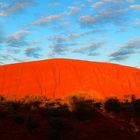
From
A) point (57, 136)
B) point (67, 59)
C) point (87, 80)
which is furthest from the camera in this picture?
point (67, 59)

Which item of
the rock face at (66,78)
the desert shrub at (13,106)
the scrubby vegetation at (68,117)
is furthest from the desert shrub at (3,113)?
the rock face at (66,78)

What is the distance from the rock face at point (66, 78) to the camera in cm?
6312

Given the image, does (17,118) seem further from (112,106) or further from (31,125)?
(112,106)

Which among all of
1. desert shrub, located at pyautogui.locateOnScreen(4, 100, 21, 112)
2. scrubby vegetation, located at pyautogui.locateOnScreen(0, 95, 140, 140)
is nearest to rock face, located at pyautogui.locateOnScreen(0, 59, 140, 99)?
desert shrub, located at pyautogui.locateOnScreen(4, 100, 21, 112)

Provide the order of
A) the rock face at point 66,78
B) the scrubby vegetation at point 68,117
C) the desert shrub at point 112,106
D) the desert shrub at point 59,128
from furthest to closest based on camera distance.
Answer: the rock face at point 66,78 < the desert shrub at point 112,106 < the scrubby vegetation at point 68,117 < the desert shrub at point 59,128

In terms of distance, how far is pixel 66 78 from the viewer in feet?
233

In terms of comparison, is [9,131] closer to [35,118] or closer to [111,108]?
[35,118]

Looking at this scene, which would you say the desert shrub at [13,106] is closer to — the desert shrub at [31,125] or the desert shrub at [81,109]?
the desert shrub at [81,109]

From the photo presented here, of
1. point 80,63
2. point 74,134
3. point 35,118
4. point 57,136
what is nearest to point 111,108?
point 35,118

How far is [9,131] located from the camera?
652 inches

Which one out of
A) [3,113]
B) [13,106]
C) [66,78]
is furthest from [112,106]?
[66,78]

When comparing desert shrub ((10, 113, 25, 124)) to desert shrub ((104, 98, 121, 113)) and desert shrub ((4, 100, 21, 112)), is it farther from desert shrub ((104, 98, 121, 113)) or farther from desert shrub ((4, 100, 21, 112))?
desert shrub ((104, 98, 121, 113))

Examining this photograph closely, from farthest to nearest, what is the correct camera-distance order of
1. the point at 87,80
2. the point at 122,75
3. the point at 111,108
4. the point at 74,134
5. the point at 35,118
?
the point at 122,75 → the point at 87,80 → the point at 111,108 → the point at 35,118 → the point at 74,134

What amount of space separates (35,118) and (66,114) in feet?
5.42
